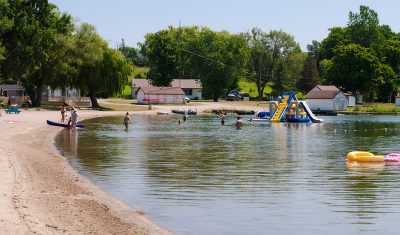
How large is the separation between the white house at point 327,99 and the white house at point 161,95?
1166 inches

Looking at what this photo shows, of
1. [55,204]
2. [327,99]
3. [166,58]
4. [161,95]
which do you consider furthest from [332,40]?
[55,204]

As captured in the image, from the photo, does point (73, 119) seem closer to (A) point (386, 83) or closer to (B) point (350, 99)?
(B) point (350, 99)

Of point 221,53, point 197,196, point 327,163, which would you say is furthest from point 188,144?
point 221,53

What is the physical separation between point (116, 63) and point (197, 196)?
8542 centimetres

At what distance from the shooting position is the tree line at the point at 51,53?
287 ft

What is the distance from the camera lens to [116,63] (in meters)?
107

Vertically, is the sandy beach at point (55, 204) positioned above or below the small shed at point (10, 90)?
below

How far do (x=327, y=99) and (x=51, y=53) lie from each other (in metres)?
57.9

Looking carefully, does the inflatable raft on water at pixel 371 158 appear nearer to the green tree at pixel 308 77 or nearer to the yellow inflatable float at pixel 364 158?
the yellow inflatable float at pixel 364 158

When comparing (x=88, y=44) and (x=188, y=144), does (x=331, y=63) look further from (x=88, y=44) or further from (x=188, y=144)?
(x=188, y=144)

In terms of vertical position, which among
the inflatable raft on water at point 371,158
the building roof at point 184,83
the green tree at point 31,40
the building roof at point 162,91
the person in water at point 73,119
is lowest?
the inflatable raft on water at point 371,158

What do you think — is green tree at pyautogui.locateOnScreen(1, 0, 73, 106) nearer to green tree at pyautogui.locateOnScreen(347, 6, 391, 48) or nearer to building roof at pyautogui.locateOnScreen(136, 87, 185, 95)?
building roof at pyautogui.locateOnScreen(136, 87, 185, 95)

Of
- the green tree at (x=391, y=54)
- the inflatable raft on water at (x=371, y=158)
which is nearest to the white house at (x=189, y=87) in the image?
the green tree at (x=391, y=54)

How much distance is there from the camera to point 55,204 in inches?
771
